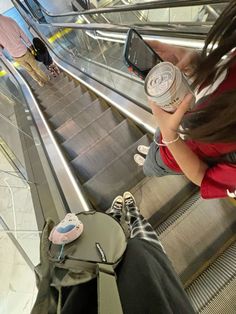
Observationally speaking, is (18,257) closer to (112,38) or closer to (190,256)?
(190,256)

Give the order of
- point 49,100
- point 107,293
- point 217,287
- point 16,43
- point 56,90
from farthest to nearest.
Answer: point 56,90 < point 49,100 < point 16,43 < point 217,287 < point 107,293

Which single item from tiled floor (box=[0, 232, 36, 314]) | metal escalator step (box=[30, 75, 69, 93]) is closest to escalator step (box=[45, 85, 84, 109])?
metal escalator step (box=[30, 75, 69, 93])

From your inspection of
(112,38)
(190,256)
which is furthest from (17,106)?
(190,256)

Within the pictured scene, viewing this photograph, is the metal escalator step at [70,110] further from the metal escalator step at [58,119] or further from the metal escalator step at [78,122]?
the metal escalator step at [78,122]

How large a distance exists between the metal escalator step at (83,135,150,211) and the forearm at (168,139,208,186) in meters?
1.52

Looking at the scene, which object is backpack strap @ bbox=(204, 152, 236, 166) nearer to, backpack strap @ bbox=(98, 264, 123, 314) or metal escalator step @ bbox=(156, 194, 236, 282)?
backpack strap @ bbox=(98, 264, 123, 314)

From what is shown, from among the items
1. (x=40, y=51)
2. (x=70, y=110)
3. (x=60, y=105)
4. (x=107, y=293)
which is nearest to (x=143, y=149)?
(x=107, y=293)

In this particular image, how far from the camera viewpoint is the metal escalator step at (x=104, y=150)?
10.0ft

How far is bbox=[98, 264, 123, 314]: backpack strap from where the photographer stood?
0.90 metres

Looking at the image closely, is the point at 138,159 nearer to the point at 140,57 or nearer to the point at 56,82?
the point at 140,57

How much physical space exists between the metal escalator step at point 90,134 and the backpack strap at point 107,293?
2493 mm

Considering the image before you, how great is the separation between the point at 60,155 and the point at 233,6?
2.65 m

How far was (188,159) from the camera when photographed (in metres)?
1.09

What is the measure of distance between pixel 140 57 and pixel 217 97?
0.60 m
